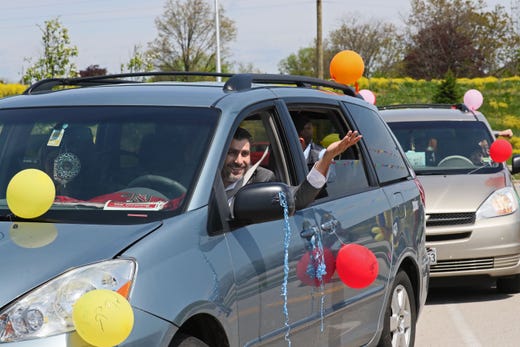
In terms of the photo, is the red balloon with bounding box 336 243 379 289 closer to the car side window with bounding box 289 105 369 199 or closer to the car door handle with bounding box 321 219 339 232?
the car door handle with bounding box 321 219 339 232

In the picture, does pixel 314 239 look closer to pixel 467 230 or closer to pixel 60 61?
pixel 467 230

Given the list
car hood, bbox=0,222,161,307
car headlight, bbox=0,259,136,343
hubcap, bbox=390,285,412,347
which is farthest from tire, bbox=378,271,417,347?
car headlight, bbox=0,259,136,343

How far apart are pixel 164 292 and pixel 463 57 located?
263 feet

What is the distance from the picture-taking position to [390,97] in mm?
60188

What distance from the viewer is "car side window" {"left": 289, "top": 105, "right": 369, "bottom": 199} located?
6.11 m

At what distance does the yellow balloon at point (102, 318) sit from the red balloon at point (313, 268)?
1686 millimetres

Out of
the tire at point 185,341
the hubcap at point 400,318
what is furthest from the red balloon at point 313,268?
the hubcap at point 400,318

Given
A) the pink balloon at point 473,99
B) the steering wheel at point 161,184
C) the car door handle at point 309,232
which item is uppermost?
the steering wheel at point 161,184

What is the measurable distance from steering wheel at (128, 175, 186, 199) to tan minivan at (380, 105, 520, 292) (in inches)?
208

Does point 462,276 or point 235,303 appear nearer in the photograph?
point 235,303

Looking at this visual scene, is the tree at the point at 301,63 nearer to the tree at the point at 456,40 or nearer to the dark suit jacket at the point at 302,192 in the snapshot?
the tree at the point at 456,40

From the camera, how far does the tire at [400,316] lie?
682 centimetres

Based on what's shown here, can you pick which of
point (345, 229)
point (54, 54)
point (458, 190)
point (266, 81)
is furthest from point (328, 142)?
point (54, 54)

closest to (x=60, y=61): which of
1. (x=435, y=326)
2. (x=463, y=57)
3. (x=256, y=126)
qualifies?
(x=435, y=326)
